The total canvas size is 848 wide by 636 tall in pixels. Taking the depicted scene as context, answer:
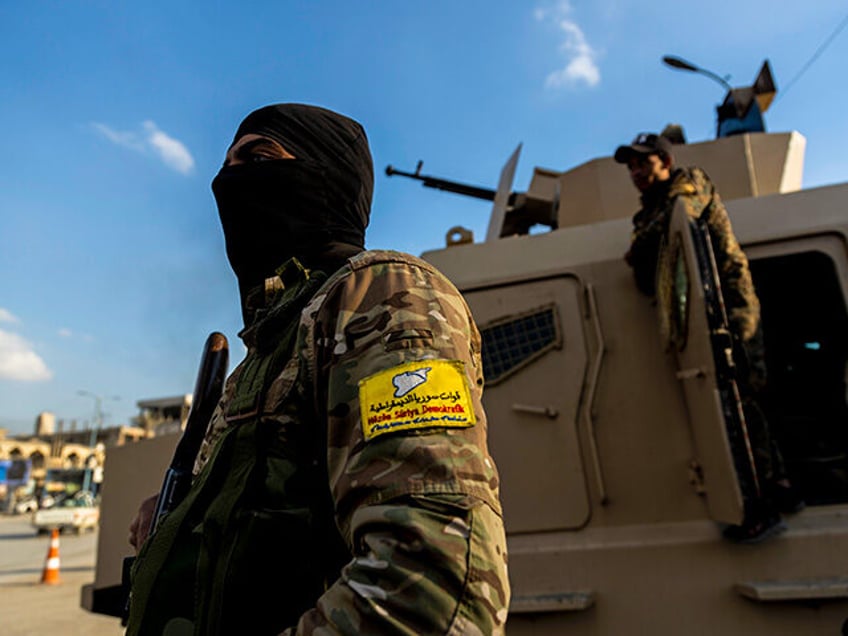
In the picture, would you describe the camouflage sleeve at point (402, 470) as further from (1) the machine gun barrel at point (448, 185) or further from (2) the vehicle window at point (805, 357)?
(1) the machine gun barrel at point (448, 185)

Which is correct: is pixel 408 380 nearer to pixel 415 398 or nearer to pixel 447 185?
pixel 415 398

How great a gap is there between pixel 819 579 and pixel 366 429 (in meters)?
2.06

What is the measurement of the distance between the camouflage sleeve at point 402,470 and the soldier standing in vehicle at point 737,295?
1746 mm

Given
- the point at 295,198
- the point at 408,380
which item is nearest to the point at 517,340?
the point at 295,198

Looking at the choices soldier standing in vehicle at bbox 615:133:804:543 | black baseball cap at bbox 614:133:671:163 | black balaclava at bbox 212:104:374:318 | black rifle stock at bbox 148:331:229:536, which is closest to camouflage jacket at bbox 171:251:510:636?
black balaclava at bbox 212:104:374:318

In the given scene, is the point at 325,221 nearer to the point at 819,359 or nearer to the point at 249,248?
the point at 249,248

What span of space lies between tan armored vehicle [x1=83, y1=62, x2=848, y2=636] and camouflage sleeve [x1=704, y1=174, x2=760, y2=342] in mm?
218

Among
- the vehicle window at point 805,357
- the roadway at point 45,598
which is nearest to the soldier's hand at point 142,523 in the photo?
the vehicle window at point 805,357

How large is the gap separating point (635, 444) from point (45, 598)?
7962 mm

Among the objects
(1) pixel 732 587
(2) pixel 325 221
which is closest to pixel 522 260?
(1) pixel 732 587

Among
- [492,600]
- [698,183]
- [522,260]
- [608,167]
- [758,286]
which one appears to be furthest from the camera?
[608,167]

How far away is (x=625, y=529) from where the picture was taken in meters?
2.33

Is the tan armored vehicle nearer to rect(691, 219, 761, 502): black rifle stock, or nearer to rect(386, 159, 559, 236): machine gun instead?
rect(691, 219, 761, 502): black rifle stock

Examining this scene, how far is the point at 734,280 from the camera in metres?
2.38
